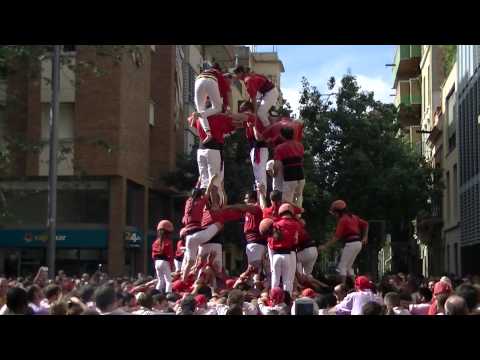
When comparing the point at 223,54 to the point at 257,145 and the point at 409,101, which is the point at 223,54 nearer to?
the point at 409,101

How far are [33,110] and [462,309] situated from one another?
32308mm

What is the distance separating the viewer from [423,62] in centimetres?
5197

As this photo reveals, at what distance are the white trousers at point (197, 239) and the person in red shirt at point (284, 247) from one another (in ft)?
7.79

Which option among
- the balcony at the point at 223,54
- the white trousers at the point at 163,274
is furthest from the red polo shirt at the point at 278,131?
the balcony at the point at 223,54

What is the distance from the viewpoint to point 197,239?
1576 centimetres

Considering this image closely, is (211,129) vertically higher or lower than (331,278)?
higher

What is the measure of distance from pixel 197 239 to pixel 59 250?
81.3 feet

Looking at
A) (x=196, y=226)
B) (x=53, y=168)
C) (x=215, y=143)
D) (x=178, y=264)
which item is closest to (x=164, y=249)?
(x=196, y=226)

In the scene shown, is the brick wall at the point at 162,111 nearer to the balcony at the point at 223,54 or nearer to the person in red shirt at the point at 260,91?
the balcony at the point at 223,54
